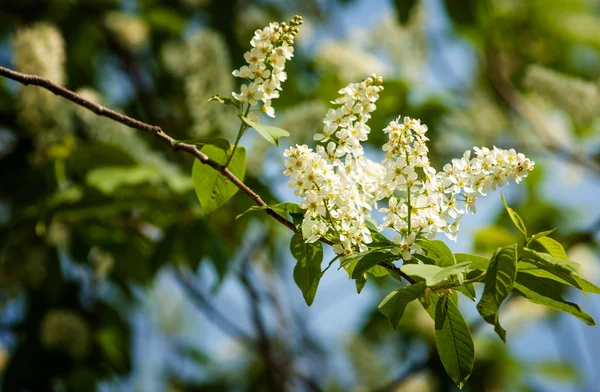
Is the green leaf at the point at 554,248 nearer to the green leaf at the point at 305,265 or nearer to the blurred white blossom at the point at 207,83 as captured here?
the green leaf at the point at 305,265

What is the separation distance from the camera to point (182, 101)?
430cm

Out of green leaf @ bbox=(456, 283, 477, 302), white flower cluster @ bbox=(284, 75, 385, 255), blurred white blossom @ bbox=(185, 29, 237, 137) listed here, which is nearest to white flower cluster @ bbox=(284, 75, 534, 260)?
white flower cluster @ bbox=(284, 75, 385, 255)

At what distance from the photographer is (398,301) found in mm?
1078

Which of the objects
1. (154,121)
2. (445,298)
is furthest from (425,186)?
(154,121)

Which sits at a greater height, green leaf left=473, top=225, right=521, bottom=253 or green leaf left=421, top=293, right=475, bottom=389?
green leaf left=473, top=225, right=521, bottom=253

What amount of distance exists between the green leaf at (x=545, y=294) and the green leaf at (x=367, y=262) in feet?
0.86

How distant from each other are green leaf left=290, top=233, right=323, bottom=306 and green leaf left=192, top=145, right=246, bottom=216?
0.24 m

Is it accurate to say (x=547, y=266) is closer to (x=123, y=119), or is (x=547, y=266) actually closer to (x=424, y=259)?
(x=424, y=259)

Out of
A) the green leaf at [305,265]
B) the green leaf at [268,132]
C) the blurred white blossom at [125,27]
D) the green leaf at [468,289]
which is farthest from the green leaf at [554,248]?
the blurred white blossom at [125,27]

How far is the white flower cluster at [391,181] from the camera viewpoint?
1212 millimetres

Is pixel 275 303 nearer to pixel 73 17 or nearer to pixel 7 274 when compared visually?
pixel 7 274

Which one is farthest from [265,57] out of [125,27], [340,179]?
[125,27]

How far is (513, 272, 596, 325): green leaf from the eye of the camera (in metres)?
1.13

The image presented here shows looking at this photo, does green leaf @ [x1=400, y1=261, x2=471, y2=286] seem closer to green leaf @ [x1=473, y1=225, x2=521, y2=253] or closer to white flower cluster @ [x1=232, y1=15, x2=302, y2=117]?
white flower cluster @ [x1=232, y1=15, x2=302, y2=117]
